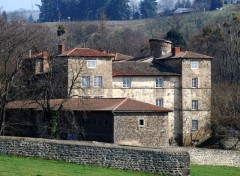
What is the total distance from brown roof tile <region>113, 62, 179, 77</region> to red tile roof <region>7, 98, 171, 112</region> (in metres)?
10.8

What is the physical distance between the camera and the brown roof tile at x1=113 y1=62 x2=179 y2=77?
204 feet

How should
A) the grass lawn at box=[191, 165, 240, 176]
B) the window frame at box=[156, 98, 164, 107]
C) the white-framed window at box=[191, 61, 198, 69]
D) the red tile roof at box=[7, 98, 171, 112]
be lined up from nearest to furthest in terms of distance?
the grass lawn at box=[191, 165, 240, 176] → the red tile roof at box=[7, 98, 171, 112] → the window frame at box=[156, 98, 164, 107] → the white-framed window at box=[191, 61, 198, 69]

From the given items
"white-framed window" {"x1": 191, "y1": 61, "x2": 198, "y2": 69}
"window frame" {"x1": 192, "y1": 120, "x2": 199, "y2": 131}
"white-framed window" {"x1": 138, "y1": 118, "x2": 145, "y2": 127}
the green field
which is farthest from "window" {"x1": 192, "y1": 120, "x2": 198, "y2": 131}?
the green field

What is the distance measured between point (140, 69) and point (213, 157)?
17283 millimetres

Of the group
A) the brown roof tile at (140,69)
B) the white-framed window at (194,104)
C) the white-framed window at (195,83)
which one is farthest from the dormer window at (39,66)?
the white-framed window at (194,104)

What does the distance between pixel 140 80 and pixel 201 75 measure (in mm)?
5632

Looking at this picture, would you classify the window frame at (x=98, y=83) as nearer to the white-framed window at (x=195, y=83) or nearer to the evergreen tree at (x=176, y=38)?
the white-framed window at (x=195, y=83)

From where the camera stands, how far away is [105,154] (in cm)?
2934

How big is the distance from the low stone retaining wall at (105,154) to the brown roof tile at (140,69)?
32.2m

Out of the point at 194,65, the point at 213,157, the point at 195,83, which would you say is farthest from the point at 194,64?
the point at 213,157

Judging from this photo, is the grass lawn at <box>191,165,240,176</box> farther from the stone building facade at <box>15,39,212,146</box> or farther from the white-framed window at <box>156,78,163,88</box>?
the white-framed window at <box>156,78,163,88</box>

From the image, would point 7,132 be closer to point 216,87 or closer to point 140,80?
point 140,80

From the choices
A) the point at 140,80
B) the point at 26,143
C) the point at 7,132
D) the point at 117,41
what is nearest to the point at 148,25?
the point at 117,41

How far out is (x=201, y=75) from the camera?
64625 mm
